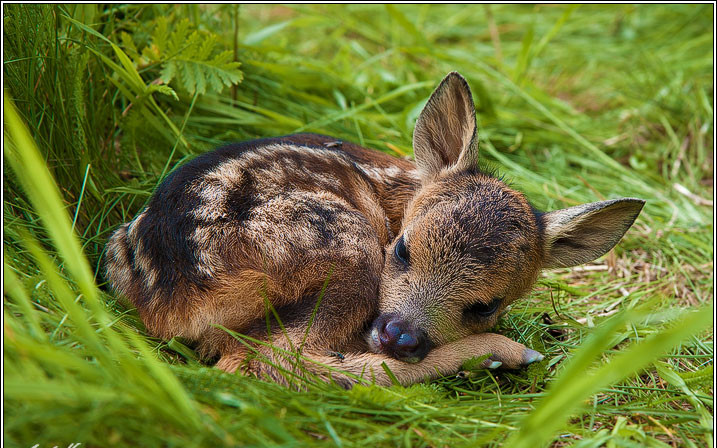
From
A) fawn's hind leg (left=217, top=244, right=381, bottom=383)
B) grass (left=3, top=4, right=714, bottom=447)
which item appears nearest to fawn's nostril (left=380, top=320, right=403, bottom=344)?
fawn's hind leg (left=217, top=244, right=381, bottom=383)

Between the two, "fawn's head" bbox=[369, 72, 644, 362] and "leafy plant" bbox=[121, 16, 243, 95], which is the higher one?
"leafy plant" bbox=[121, 16, 243, 95]

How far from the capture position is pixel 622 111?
7.09 meters

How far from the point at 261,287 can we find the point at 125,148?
180 centimetres

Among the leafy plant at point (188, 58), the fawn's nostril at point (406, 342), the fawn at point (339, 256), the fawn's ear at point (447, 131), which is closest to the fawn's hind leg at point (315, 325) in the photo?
the fawn at point (339, 256)

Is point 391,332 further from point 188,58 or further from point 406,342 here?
point 188,58

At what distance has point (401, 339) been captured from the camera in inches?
135

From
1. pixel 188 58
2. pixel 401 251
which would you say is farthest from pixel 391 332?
pixel 188 58

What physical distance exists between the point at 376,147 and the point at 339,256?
228cm

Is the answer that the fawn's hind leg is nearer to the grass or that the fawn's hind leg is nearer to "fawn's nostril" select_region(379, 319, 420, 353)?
"fawn's nostril" select_region(379, 319, 420, 353)

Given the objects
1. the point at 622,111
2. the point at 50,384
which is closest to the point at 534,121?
the point at 622,111

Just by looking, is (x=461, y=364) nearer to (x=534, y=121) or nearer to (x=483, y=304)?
(x=483, y=304)

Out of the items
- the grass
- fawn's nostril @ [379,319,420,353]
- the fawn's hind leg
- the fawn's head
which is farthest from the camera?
the fawn's head

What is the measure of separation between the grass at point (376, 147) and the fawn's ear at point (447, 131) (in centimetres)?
107

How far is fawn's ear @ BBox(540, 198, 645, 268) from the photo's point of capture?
3803mm
